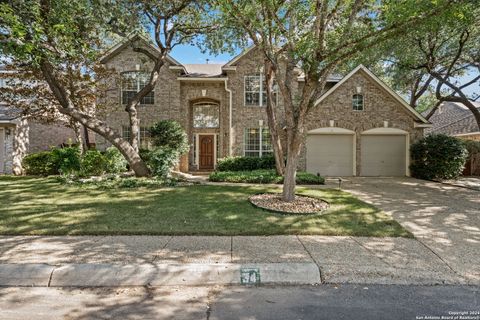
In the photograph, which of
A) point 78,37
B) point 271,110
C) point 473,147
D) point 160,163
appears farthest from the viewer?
point 473,147

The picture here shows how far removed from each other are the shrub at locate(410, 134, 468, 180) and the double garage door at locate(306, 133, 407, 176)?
4.33ft

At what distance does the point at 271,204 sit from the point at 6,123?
53.0 ft

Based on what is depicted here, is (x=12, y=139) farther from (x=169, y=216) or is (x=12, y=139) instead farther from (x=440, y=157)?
(x=440, y=157)

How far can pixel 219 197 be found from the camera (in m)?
8.87

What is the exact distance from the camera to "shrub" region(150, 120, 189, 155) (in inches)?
600

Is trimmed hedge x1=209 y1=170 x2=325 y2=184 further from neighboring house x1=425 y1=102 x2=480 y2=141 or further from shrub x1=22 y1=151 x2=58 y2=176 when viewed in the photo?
neighboring house x1=425 y1=102 x2=480 y2=141

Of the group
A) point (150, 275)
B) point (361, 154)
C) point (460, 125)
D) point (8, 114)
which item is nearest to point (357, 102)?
point (361, 154)

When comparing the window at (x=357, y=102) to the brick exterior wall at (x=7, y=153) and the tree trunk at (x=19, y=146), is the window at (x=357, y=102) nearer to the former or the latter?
the tree trunk at (x=19, y=146)

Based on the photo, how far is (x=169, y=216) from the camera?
662cm

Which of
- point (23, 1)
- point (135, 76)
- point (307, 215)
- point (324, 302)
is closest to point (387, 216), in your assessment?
point (307, 215)

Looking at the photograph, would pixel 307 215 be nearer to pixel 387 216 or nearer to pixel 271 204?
pixel 271 204

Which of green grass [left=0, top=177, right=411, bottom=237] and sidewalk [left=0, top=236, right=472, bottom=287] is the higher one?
green grass [left=0, top=177, right=411, bottom=237]

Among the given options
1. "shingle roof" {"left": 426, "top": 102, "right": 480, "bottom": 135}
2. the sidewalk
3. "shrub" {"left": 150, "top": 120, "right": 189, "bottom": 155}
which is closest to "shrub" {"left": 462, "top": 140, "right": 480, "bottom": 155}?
"shingle roof" {"left": 426, "top": 102, "right": 480, "bottom": 135}

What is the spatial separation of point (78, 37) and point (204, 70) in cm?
943
